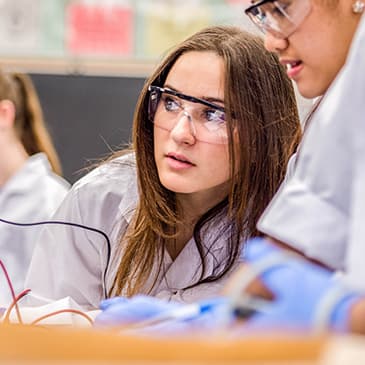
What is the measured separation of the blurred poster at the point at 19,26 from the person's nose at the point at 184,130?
7.75 ft

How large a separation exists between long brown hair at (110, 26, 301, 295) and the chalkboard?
199cm

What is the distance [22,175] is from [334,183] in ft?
5.70

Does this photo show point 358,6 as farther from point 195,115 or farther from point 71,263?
point 71,263

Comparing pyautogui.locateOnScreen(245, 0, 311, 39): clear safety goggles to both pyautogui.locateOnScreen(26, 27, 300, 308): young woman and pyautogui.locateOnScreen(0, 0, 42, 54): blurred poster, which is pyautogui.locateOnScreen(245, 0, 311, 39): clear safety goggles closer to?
pyautogui.locateOnScreen(26, 27, 300, 308): young woman

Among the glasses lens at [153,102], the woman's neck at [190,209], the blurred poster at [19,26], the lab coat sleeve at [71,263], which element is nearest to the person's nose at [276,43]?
the glasses lens at [153,102]

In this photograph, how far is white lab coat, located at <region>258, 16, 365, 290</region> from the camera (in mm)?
920

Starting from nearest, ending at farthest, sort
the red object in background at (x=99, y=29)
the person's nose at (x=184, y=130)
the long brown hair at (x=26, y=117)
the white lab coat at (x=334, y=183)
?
the white lab coat at (x=334, y=183) < the person's nose at (x=184, y=130) < the long brown hair at (x=26, y=117) < the red object in background at (x=99, y=29)

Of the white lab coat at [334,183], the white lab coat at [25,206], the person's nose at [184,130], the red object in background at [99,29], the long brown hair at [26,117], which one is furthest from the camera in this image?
the red object in background at [99,29]

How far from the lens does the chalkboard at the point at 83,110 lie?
3676 millimetres

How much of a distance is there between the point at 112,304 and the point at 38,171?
1505mm

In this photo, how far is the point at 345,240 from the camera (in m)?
0.92

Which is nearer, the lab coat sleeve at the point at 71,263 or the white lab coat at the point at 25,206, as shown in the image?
the lab coat sleeve at the point at 71,263

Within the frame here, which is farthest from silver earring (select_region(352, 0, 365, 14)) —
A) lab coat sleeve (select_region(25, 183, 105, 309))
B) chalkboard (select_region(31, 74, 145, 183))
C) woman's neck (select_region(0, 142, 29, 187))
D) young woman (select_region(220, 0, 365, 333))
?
chalkboard (select_region(31, 74, 145, 183))

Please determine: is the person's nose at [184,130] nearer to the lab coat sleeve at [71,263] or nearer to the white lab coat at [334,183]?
the lab coat sleeve at [71,263]
